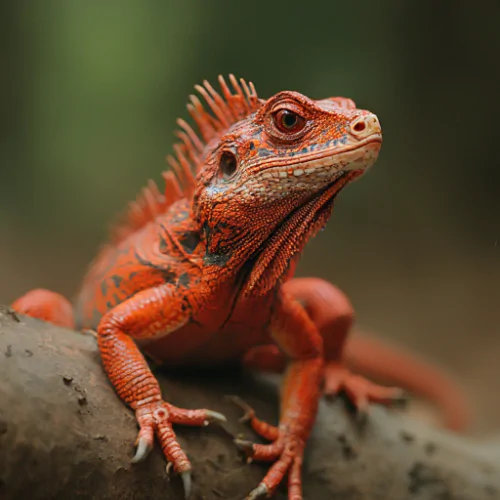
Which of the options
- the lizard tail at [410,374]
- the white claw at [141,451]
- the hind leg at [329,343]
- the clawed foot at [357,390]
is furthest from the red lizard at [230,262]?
the lizard tail at [410,374]

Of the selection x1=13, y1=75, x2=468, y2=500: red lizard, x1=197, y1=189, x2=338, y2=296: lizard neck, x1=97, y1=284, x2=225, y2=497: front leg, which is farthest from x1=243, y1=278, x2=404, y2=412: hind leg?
x1=97, y1=284, x2=225, y2=497: front leg

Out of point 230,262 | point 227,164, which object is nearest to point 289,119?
point 227,164

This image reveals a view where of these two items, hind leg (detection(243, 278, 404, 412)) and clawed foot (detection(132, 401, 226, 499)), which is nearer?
clawed foot (detection(132, 401, 226, 499))

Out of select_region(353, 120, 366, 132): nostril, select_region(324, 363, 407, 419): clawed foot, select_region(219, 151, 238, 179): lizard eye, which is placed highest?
select_region(353, 120, 366, 132): nostril

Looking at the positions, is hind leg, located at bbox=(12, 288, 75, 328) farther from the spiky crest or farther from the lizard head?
the lizard head

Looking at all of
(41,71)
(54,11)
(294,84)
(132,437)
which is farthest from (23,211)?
(132,437)

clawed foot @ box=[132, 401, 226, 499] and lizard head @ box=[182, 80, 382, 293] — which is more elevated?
lizard head @ box=[182, 80, 382, 293]

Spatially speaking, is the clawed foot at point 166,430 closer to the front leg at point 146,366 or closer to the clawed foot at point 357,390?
the front leg at point 146,366

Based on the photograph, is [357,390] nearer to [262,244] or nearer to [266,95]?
[262,244]

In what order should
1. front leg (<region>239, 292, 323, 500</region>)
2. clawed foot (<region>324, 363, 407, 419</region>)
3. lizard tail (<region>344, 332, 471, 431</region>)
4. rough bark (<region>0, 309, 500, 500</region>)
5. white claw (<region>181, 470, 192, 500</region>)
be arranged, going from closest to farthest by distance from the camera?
rough bark (<region>0, 309, 500, 500</region>), white claw (<region>181, 470, 192, 500</region>), front leg (<region>239, 292, 323, 500</region>), clawed foot (<region>324, 363, 407, 419</region>), lizard tail (<region>344, 332, 471, 431</region>)
